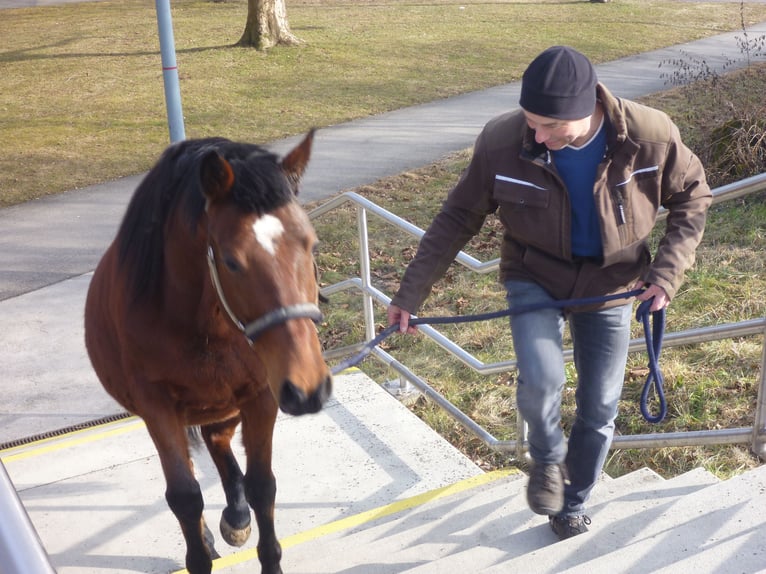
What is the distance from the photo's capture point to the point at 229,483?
3895 millimetres

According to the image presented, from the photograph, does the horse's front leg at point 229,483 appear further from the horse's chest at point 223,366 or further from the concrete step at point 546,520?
the concrete step at point 546,520

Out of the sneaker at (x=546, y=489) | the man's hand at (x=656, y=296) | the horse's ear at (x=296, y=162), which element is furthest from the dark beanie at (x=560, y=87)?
the sneaker at (x=546, y=489)

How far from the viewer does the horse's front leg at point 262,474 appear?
3.42 meters

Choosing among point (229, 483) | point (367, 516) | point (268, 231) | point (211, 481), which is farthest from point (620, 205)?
point (211, 481)

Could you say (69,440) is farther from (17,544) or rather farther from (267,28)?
(267,28)

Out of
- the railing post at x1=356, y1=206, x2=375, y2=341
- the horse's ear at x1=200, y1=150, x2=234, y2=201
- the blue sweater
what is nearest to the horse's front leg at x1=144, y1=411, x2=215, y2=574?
the horse's ear at x1=200, y1=150, x2=234, y2=201

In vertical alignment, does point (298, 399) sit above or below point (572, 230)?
below

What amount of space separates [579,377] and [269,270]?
1340mm

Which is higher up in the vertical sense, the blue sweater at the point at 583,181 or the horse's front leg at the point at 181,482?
the blue sweater at the point at 583,181


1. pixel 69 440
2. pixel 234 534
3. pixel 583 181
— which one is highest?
pixel 583 181

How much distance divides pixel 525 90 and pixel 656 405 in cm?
257

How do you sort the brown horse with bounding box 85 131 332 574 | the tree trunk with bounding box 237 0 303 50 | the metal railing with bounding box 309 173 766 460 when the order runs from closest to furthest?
1. the brown horse with bounding box 85 131 332 574
2. the metal railing with bounding box 309 173 766 460
3. the tree trunk with bounding box 237 0 303 50

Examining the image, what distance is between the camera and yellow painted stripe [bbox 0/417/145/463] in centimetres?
484

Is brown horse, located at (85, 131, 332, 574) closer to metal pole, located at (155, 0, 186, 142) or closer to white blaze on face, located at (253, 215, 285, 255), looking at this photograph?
white blaze on face, located at (253, 215, 285, 255)
